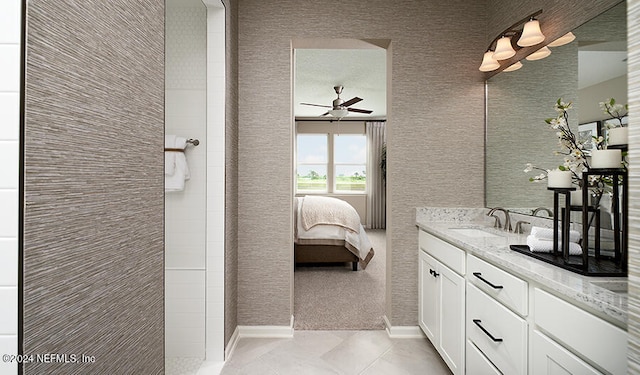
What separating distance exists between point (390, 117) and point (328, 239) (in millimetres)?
2182

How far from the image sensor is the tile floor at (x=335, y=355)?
2123mm

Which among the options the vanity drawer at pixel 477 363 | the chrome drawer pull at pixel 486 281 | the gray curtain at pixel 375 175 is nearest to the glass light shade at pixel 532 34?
the chrome drawer pull at pixel 486 281

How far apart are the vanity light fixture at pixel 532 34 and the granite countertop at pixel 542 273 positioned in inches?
46.0

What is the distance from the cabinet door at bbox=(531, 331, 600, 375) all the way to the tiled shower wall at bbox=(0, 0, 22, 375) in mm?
1468

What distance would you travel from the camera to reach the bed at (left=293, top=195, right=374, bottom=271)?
431 centimetres

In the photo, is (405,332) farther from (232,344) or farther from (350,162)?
(350,162)

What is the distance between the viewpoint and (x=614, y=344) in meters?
0.93

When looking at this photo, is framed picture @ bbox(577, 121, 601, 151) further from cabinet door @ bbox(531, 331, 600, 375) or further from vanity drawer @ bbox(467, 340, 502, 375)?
vanity drawer @ bbox(467, 340, 502, 375)

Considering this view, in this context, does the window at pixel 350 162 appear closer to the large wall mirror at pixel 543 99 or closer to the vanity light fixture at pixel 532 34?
the large wall mirror at pixel 543 99

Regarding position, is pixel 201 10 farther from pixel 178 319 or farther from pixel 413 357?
pixel 413 357

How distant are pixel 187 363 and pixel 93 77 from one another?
2.04 metres

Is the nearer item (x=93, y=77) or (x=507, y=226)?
(x=93, y=77)

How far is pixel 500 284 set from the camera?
146 centimetres

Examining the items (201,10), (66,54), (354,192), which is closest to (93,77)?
(66,54)
